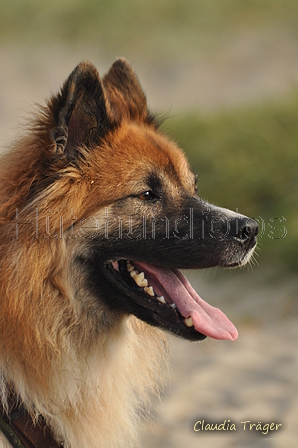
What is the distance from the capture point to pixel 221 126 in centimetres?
1001

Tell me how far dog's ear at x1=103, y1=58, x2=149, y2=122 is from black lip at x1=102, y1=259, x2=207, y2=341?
1.10 m

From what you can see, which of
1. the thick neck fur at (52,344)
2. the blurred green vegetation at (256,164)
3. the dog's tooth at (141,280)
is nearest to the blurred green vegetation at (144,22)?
the blurred green vegetation at (256,164)

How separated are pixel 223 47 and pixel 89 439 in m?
14.3

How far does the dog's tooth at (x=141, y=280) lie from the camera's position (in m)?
3.10

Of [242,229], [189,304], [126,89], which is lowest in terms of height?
[189,304]

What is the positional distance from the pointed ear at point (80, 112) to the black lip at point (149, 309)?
72 centimetres

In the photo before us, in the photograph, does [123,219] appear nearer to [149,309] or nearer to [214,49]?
[149,309]

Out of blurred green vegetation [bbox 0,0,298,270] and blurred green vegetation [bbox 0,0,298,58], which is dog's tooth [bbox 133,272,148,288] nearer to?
blurred green vegetation [bbox 0,0,298,270]

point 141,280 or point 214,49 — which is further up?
point 214,49

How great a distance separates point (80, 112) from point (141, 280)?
101 centimetres

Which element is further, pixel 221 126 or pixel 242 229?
pixel 221 126

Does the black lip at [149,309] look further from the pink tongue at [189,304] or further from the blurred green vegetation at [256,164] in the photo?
the blurred green vegetation at [256,164]

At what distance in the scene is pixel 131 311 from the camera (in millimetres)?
3082

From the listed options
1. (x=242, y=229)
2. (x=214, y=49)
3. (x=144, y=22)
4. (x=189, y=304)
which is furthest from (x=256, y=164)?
(x=144, y=22)
